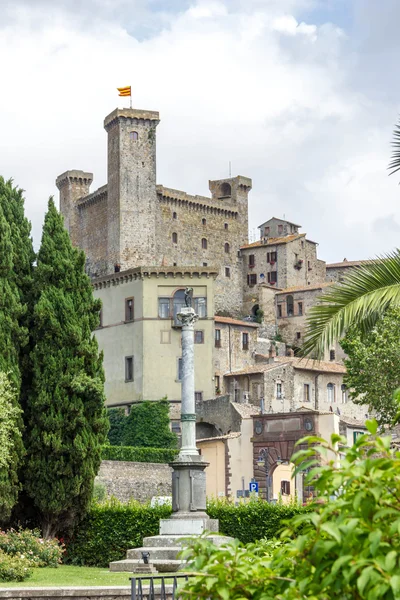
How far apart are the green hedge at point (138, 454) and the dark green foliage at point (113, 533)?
26.2 meters

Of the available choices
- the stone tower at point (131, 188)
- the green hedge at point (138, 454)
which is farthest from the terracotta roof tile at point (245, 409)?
the stone tower at point (131, 188)

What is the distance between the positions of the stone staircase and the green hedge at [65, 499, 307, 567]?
3.38m

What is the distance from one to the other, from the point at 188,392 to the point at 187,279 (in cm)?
3974

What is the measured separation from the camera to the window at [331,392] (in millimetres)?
73750

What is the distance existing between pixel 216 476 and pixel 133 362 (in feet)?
41.3

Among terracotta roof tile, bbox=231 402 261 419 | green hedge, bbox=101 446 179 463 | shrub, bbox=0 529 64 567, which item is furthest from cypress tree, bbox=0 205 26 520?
terracotta roof tile, bbox=231 402 261 419

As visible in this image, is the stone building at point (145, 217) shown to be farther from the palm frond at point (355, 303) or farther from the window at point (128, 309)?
the palm frond at point (355, 303)

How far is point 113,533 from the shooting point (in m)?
29.7

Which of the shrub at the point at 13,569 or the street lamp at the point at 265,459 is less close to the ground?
the street lamp at the point at 265,459

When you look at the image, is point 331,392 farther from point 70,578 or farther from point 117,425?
point 70,578

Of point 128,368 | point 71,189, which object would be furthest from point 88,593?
point 71,189

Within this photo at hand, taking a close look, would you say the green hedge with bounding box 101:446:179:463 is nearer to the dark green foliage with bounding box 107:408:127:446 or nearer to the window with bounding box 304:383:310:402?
the dark green foliage with bounding box 107:408:127:446

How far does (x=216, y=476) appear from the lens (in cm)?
5609

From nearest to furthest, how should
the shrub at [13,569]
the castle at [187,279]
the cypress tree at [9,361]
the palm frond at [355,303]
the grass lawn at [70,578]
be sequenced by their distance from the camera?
the palm frond at [355,303] < the grass lawn at [70,578] < the shrub at [13,569] < the cypress tree at [9,361] < the castle at [187,279]
